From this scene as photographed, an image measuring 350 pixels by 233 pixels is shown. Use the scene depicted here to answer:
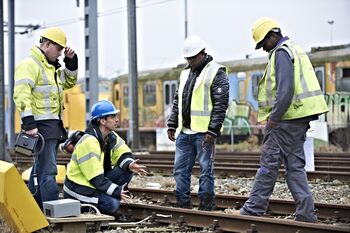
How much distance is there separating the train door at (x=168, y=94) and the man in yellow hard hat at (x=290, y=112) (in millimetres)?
20031

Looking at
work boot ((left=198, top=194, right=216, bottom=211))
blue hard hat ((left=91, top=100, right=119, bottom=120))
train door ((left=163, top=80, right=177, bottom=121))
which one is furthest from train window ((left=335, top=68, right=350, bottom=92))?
blue hard hat ((left=91, top=100, right=119, bottom=120))

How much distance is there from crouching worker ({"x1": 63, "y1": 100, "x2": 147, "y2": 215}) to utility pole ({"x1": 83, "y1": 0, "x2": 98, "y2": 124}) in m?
9.08

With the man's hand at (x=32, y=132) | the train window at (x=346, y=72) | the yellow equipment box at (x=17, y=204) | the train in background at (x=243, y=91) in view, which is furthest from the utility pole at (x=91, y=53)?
the yellow equipment box at (x=17, y=204)

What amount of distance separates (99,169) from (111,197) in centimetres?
37

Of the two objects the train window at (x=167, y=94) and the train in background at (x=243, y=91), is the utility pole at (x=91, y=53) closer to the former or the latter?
the train in background at (x=243, y=91)

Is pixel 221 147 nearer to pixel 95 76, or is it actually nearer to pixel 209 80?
pixel 95 76

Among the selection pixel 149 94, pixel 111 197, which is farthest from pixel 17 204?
pixel 149 94

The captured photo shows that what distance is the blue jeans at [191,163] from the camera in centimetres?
804

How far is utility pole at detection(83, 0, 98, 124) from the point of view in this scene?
659 inches

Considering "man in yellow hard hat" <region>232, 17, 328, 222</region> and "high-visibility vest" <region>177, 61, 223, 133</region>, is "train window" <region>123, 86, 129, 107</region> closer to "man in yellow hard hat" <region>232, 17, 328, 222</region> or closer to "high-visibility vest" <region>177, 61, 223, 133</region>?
"high-visibility vest" <region>177, 61, 223, 133</region>

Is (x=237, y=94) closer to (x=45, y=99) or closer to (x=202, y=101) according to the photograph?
(x=202, y=101)

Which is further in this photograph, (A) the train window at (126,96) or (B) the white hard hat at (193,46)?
(A) the train window at (126,96)

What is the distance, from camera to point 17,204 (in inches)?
244

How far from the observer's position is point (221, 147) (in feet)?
81.8
